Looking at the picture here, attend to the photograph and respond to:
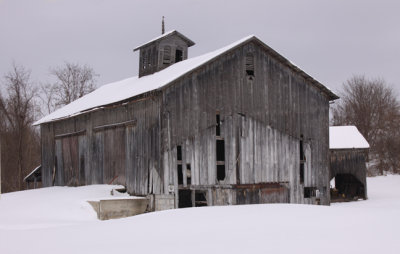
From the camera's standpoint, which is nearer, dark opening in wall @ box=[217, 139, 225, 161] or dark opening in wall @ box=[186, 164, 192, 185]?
dark opening in wall @ box=[186, 164, 192, 185]

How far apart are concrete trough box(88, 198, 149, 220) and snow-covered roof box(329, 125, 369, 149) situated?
15.1 m

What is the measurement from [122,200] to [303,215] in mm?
9702

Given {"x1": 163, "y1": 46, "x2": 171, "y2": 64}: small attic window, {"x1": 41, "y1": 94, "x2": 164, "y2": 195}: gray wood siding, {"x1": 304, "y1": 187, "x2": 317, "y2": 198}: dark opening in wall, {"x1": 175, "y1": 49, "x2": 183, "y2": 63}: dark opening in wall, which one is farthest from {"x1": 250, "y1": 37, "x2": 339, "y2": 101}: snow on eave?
{"x1": 175, "y1": 49, "x2": 183, "y2": 63}: dark opening in wall

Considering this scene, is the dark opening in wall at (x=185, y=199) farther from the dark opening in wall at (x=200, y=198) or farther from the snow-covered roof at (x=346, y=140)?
the snow-covered roof at (x=346, y=140)

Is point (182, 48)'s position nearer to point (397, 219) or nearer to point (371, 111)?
point (397, 219)

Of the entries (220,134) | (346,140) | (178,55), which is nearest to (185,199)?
(220,134)

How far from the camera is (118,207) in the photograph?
2086 cm

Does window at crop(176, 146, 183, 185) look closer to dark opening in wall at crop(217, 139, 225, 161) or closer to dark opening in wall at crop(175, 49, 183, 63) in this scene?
dark opening in wall at crop(217, 139, 225, 161)

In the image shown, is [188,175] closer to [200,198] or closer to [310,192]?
[200,198]

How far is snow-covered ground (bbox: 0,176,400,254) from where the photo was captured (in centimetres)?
971

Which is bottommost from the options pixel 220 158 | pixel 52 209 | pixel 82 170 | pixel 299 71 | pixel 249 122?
pixel 52 209

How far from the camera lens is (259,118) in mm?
23062

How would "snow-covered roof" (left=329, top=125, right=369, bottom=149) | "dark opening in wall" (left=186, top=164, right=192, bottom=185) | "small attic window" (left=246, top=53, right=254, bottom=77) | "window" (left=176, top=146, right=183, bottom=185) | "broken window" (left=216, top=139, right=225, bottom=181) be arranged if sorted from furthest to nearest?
1. "snow-covered roof" (left=329, top=125, right=369, bottom=149)
2. "small attic window" (left=246, top=53, right=254, bottom=77)
3. "broken window" (left=216, top=139, right=225, bottom=181)
4. "dark opening in wall" (left=186, top=164, right=192, bottom=185)
5. "window" (left=176, top=146, right=183, bottom=185)

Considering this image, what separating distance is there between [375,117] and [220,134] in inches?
1743
